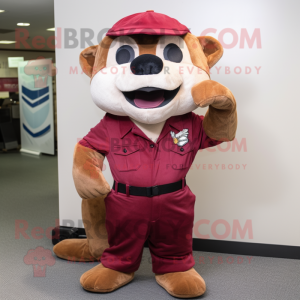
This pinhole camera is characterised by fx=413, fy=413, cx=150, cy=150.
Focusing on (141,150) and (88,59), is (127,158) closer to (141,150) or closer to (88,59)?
(141,150)

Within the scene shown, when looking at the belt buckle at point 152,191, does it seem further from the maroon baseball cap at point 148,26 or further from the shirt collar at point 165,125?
the maroon baseball cap at point 148,26

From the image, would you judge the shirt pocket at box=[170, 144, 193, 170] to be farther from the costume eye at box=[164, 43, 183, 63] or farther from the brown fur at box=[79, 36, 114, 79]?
the brown fur at box=[79, 36, 114, 79]

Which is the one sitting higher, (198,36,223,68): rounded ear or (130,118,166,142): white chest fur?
(198,36,223,68): rounded ear

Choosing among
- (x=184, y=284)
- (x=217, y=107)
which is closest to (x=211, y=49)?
(x=217, y=107)

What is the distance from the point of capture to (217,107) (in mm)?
1938

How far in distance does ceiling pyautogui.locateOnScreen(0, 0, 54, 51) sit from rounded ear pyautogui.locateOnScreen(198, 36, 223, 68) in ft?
10.3

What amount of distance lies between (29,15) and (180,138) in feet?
14.1

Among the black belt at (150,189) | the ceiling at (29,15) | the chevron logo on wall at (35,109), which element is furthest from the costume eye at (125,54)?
the chevron logo on wall at (35,109)

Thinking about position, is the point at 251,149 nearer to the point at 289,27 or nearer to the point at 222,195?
the point at 222,195

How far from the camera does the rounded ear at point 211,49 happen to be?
2117 millimetres

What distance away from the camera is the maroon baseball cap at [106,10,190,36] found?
1.92 meters

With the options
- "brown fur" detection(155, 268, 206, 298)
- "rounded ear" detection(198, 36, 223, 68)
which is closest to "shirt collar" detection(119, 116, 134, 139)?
"rounded ear" detection(198, 36, 223, 68)

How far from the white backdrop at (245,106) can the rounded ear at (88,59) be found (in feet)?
1.93

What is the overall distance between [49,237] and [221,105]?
178 cm
